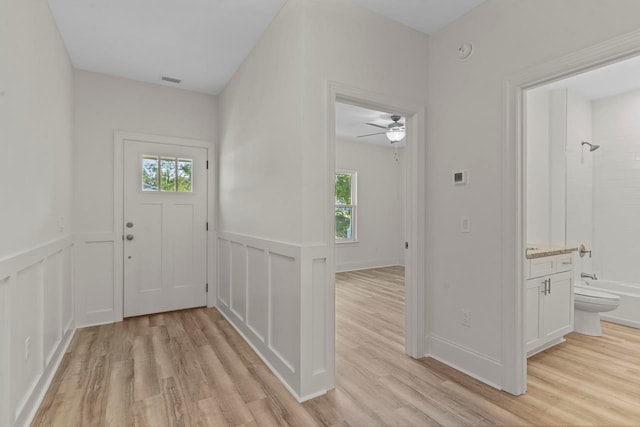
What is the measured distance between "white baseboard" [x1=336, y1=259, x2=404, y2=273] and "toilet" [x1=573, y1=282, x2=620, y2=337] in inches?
159

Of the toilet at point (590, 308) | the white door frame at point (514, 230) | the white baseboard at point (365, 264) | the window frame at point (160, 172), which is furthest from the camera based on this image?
the white baseboard at point (365, 264)

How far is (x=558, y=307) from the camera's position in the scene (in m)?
2.94

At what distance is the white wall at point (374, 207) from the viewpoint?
683cm

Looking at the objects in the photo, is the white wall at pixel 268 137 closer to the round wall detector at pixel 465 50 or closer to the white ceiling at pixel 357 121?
the round wall detector at pixel 465 50

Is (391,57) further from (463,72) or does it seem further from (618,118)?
(618,118)

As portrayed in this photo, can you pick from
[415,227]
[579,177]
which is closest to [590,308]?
[579,177]

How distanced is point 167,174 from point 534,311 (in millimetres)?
4119

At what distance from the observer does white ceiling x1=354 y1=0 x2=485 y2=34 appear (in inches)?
91.7

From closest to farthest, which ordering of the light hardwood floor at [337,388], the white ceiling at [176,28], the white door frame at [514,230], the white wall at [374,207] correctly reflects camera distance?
the light hardwood floor at [337,388] → the white door frame at [514,230] → the white ceiling at [176,28] → the white wall at [374,207]

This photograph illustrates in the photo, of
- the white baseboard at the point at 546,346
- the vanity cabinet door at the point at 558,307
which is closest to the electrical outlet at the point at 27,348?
the white baseboard at the point at 546,346

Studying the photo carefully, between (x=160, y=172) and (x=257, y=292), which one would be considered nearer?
(x=257, y=292)

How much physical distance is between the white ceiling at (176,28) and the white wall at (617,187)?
3057 millimetres

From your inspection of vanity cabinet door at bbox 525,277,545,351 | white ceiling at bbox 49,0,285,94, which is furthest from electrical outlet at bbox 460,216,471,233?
white ceiling at bbox 49,0,285,94

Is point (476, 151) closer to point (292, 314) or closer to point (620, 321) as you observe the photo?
point (292, 314)
